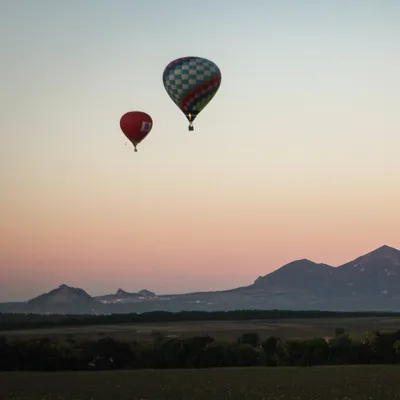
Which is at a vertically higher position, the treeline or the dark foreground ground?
the treeline

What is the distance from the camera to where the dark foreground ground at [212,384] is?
195 feet

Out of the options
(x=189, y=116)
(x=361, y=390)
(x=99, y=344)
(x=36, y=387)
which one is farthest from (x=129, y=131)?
(x=361, y=390)

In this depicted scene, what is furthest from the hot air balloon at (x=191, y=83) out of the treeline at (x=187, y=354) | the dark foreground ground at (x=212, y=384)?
the dark foreground ground at (x=212, y=384)

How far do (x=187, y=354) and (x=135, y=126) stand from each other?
32098mm

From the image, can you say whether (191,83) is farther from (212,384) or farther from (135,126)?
(212,384)

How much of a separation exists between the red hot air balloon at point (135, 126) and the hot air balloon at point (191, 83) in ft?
20.9

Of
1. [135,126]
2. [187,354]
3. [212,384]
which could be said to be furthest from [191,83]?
[212,384]

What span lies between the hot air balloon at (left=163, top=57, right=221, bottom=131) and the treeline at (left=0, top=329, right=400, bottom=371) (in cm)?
3041

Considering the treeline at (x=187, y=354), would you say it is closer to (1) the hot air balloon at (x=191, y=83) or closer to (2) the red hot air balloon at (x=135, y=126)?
(2) the red hot air balloon at (x=135, y=126)

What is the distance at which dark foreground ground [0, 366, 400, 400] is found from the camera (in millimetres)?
59438

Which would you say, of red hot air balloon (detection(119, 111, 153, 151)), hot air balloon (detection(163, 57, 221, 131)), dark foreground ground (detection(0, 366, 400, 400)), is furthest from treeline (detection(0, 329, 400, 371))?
hot air balloon (detection(163, 57, 221, 131))

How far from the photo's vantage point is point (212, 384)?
67312mm

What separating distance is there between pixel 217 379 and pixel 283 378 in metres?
6.53

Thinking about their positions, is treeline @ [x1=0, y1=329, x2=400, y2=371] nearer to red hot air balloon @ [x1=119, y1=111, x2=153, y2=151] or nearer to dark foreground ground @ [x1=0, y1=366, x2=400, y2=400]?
dark foreground ground @ [x1=0, y1=366, x2=400, y2=400]
